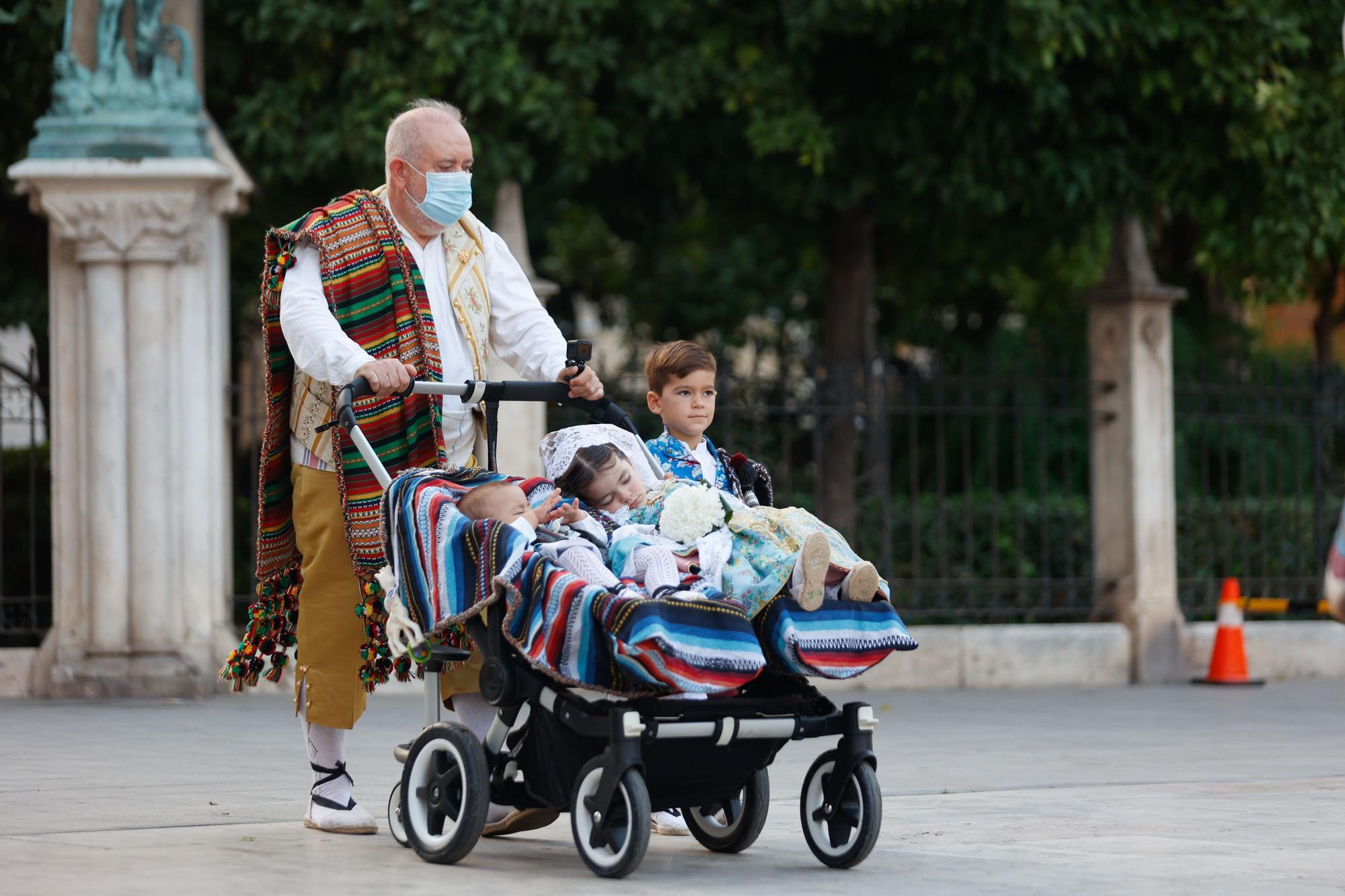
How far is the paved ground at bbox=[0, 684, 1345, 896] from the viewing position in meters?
4.82

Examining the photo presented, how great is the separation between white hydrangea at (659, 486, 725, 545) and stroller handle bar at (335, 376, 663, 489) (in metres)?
0.49

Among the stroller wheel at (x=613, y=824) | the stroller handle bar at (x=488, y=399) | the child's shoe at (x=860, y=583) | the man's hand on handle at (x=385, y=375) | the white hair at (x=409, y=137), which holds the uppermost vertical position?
the white hair at (x=409, y=137)

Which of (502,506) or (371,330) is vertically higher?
(371,330)

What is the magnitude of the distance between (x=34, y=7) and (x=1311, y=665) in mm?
8752

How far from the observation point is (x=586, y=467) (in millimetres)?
5359

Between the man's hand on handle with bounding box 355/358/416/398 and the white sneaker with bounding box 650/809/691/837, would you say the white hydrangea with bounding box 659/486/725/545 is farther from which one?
the white sneaker with bounding box 650/809/691/837

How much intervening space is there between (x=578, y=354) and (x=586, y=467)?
18.2 inches

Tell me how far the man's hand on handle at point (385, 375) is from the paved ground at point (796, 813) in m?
1.20

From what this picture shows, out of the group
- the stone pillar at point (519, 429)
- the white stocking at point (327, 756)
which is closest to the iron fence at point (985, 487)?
the stone pillar at point (519, 429)

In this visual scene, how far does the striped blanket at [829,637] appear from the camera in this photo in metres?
4.86

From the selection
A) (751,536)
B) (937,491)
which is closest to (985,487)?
(937,491)

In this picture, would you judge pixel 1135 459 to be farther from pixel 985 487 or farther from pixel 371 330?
pixel 371 330

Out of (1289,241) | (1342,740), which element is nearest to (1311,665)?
(1289,241)

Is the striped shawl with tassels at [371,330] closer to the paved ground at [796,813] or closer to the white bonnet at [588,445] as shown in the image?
the white bonnet at [588,445]
